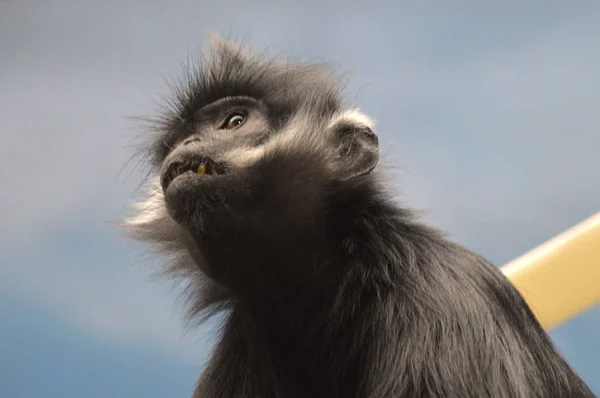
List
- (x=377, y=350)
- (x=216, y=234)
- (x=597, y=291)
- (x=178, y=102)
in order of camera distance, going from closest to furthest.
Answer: (x=377, y=350), (x=216, y=234), (x=178, y=102), (x=597, y=291)

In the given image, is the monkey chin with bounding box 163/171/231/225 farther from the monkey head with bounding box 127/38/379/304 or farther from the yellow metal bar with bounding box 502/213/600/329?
the yellow metal bar with bounding box 502/213/600/329

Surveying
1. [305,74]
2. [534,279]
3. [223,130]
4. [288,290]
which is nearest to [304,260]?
[288,290]

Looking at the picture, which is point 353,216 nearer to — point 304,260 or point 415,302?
point 304,260

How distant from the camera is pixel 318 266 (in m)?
1.75

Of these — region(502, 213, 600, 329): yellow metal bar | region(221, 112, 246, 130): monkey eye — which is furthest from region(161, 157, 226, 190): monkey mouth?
region(502, 213, 600, 329): yellow metal bar

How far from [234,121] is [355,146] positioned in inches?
11.5

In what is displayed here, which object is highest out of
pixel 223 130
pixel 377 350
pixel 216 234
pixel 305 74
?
pixel 305 74

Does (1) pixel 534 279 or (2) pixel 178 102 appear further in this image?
(1) pixel 534 279

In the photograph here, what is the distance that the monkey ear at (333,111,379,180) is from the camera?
5.98ft

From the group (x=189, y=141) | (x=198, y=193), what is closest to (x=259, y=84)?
(x=189, y=141)

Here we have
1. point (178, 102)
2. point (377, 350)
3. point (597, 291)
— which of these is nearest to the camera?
point (377, 350)

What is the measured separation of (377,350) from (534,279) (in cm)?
88

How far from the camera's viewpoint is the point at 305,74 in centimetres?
203

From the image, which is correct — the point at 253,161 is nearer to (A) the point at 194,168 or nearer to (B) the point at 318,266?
(A) the point at 194,168
